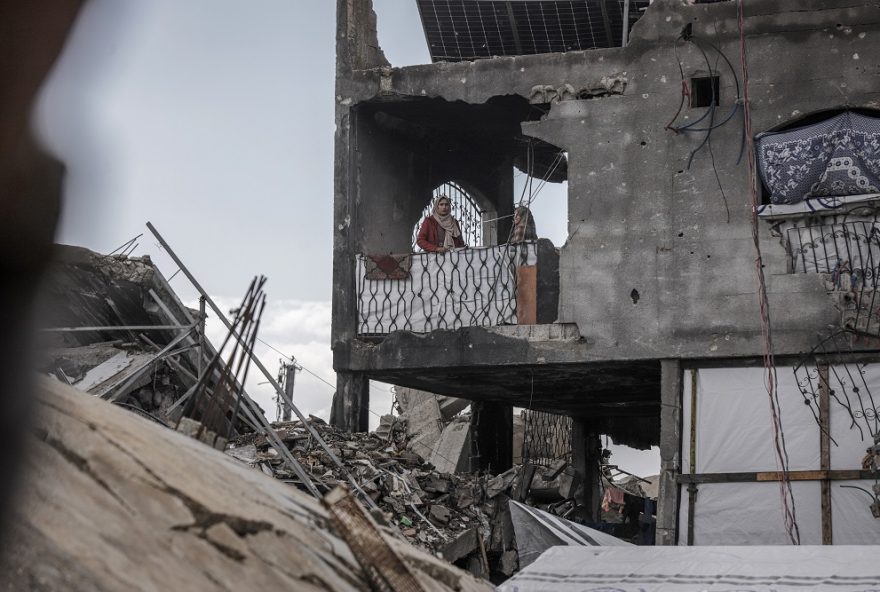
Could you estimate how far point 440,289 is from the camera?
1365 cm

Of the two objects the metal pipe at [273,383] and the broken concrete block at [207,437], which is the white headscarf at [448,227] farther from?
the broken concrete block at [207,437]

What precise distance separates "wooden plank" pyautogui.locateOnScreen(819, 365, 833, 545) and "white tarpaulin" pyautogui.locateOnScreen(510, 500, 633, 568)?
2504mm

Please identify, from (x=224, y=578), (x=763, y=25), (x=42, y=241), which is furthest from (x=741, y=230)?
(x=42, y=241)

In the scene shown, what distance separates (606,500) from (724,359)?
9.96 metres

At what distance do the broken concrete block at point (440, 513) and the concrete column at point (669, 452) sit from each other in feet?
9.22

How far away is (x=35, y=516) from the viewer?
3.13 m

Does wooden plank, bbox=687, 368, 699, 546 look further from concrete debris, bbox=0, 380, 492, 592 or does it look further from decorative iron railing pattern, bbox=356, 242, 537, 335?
concrete debris, bbox=0, 380, 492, 592

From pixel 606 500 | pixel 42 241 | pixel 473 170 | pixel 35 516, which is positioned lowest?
pixel 606 500

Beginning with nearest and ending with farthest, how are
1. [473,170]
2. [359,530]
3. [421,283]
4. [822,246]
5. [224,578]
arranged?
[224,578]
[359,530]
[822,246]
[421,283]
[473,170]

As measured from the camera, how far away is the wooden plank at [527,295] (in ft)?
43.0

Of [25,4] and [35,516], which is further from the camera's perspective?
[35,516]

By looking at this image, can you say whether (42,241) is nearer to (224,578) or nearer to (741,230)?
(224,578)

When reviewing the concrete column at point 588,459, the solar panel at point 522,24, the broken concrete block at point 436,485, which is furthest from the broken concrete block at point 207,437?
the concrete column at point 588,459

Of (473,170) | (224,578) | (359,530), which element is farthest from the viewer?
(473,170)
